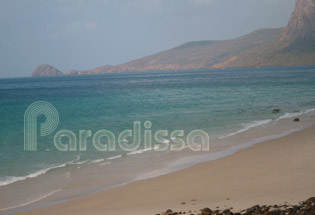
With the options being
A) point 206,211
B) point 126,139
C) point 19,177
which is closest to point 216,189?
point 206,211

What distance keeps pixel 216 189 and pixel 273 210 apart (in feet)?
8.61

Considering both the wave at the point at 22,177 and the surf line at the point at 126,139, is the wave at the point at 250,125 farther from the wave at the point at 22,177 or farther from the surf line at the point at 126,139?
the wave at the point at 22,177

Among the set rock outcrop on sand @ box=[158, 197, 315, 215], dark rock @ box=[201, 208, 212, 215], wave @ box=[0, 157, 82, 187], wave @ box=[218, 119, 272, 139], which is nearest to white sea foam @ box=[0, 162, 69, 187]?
wave @ box=[0, 157, 82, 187]

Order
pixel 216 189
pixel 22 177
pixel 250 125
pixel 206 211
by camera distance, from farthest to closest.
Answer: pixel 250 125 < pixel 22 177 < pixel 216 189 < pixel 206 211

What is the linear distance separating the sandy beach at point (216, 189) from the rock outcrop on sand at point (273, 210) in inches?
16.5

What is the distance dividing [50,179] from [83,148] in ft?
15.8

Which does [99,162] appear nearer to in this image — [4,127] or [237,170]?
[237,170]

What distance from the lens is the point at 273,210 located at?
7.00 metres

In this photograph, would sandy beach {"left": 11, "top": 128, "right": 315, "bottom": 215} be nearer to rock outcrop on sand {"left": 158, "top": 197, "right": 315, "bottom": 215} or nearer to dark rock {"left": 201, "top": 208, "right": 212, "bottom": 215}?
rock outcrop on sand {"left": 158, "top": 197, "right": 315, "bottom": 215}

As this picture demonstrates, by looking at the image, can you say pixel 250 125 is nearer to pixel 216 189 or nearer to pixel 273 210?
pixel 216 189

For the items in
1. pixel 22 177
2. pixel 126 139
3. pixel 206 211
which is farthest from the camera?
pixel 126 139

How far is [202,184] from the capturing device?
403 inches

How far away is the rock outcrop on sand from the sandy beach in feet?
1.38

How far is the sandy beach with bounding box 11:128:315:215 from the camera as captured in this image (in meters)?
8.27
